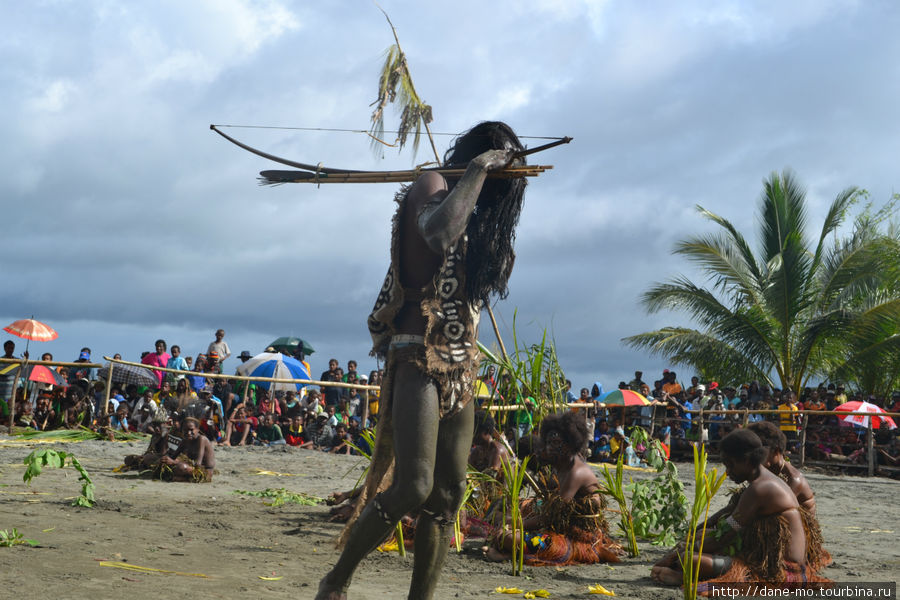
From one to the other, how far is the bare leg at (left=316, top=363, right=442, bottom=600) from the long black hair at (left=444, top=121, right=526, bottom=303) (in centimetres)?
47

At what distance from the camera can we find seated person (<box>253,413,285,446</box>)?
1460 cm

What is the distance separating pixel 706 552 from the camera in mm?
4738

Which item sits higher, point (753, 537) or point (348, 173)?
point (348, 173)

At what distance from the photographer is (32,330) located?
15.2m

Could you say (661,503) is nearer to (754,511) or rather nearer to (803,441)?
(754,511)

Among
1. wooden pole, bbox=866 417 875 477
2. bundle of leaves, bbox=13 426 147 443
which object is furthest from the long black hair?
wooden pole, bbox=866 417 875 477

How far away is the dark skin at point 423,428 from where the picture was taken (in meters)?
2.89

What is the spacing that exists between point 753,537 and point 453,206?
287cm

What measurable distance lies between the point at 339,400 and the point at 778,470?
10741mm

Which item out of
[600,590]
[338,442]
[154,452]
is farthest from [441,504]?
[338,442]

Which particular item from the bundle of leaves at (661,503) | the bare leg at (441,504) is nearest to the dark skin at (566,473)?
the bundle of leaves at (661,503)

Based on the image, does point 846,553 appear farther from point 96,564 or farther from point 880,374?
point 880,374

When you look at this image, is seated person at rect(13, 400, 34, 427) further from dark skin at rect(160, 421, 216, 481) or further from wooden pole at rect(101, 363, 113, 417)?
dark skin at rect(160, 421, 216, 481)

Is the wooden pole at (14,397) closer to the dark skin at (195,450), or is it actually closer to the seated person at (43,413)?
the seated person at (43,413)
